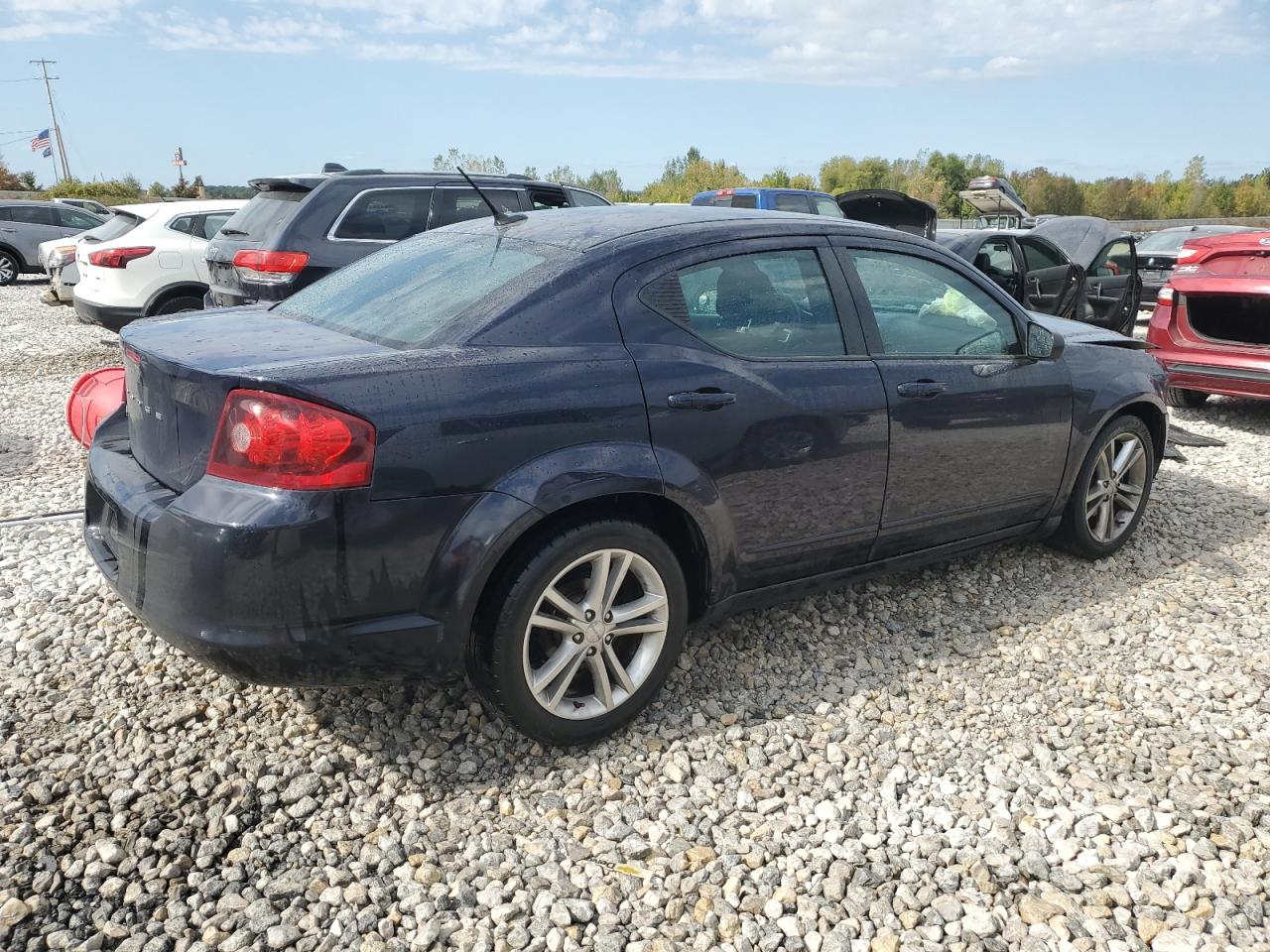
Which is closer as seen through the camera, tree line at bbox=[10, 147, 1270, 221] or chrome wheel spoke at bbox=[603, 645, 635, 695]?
chrome wheel spoke at bbox=[603, 645, 635, 695]

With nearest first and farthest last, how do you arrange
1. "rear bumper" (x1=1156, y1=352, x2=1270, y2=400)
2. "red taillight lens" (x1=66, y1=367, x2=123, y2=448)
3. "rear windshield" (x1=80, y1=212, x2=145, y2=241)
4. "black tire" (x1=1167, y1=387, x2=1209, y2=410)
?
1. "red taillight lens" (x1=66, y1=367, x2=123, y2=448)
2. "rear bumper" (x1=1156, y1=352, x2=1270, y2=400)
3. "black tire" (x1=1167, y1=387, x2=1209, y2=410)
4. "rear windshield" (x1=80, y1=212, x2=145, y2=241)

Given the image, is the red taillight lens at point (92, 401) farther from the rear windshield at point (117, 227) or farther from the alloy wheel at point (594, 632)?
the rear windshield at point (117, 227)

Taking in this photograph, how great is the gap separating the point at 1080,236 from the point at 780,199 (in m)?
5.25

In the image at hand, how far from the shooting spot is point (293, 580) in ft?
8.33

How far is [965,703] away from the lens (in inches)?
137

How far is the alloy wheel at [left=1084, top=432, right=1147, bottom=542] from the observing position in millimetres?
4645

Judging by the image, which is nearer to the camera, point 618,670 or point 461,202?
point 618,670

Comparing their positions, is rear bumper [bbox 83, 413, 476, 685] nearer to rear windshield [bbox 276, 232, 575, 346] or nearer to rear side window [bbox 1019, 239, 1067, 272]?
rear windshield [bbox 276, 232, 575, 346]

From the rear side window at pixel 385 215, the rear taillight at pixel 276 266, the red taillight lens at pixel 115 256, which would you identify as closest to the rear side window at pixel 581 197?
the rear side window at pixel 385 215

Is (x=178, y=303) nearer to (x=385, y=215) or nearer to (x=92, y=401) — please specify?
(x=385, y=215)

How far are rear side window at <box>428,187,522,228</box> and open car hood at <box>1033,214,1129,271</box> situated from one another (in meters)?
5.53

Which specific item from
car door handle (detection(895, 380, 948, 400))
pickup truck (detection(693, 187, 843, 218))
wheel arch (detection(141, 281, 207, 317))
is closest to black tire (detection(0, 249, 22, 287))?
wheel arch (detection(141, 281, 207, 317))

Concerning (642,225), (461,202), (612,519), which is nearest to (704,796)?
(612,519)

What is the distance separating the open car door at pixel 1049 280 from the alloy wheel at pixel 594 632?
7.02m
